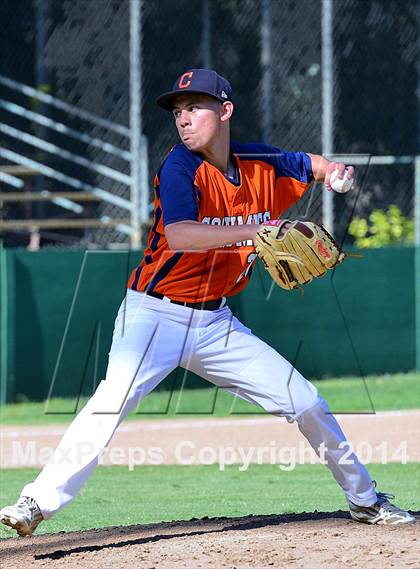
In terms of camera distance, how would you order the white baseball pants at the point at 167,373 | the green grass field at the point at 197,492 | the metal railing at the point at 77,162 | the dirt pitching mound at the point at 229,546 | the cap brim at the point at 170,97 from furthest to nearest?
the metal railing at the point at 77,162 < the green grass field at the point at 197,492 < the cap brim at the point at 170,97 < the white baseball pants at the point at 167,373 < the dirt pitching mound at the point at 229,546

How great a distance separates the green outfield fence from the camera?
41.9ft

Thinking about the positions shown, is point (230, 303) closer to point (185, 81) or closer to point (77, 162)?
point (77, 162)

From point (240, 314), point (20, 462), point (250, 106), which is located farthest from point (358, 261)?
point (20, 462)

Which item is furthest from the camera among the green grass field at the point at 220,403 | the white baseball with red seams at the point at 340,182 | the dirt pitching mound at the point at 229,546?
the green grass field at the point at 220,403

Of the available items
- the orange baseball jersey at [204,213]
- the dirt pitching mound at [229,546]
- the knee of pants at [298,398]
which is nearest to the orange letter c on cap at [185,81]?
the orange baseball jersey at [204,213]

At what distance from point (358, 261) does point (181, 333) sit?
9068 millimetres

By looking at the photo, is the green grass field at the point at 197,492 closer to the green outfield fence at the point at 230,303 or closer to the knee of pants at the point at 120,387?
the knee of pants at the point at 120,387

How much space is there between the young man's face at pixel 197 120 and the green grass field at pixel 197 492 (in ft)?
7.90

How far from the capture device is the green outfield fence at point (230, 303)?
12773 mm

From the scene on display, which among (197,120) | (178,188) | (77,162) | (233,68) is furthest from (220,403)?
(178,188)

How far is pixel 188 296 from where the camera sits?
5281 mm

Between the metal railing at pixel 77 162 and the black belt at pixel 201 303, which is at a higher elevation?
the metal railing at pixel 77 162

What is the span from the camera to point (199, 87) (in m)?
5.18

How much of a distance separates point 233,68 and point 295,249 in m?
12.4
